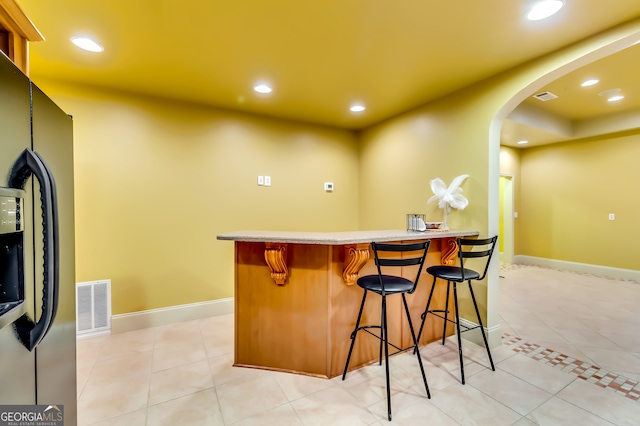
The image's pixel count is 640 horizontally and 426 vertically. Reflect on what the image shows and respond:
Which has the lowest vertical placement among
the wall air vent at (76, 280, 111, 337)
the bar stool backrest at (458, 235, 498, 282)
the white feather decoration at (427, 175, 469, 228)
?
the wall air vent at (76, 280, 111, 337)

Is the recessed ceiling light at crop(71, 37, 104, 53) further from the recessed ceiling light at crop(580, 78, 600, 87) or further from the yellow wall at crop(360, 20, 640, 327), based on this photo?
the recessed ceiling light at crop(580, 78, 600, 87)

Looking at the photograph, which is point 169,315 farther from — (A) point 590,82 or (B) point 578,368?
(A) point 590,82

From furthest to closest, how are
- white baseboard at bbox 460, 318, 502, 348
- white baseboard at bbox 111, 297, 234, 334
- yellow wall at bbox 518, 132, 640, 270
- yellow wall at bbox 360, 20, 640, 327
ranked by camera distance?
yellow wall at bbox 518, 132, 640, 270 → white baseboard at bbox 111, 297, 234, 334 → white baseboard at bbox 460, 318, 502, 348 → yellow wall at bbox 360, 20, 640, 327

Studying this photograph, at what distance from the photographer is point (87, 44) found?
2086mm

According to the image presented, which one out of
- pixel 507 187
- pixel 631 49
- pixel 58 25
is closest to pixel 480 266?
pixel 631 49

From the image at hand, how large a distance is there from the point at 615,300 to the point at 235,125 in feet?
17.9

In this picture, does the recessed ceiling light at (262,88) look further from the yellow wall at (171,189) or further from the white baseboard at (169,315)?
the white baseboard at (169,315)

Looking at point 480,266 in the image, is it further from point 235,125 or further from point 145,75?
point 145,75

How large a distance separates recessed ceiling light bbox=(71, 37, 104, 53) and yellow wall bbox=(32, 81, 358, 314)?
2.59 feet

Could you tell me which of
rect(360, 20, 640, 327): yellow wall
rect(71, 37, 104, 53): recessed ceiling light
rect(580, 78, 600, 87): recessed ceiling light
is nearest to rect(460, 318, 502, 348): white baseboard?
rect(360, 20, 640, 327): yellow wall

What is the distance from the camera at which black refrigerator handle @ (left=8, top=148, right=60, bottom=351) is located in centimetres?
88

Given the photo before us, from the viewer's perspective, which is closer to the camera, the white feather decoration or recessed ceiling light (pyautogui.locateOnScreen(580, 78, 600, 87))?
the white feather decoration

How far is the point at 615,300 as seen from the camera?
3.73 metres

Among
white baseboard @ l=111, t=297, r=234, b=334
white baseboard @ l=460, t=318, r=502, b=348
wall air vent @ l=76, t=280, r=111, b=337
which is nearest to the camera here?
white baseboard @ l=460, t=318, r=502, b=348
